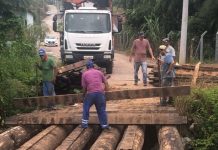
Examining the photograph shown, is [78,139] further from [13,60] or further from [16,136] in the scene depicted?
[13,60]

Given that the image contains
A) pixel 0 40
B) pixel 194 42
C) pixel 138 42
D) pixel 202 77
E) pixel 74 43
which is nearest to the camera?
pixel 202 77

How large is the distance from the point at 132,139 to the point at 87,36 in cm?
1112

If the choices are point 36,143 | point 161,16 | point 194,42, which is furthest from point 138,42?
point 161,16

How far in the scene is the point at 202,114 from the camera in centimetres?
1137

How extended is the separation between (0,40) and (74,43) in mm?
3538

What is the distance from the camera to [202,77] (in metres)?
14.9

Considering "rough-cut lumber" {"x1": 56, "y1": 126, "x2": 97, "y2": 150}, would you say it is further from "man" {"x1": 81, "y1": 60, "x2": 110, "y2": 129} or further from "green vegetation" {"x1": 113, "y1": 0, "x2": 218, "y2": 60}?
"green vegetation" {"x1": 113, "y1": 0, "x2": 218, "y2": 60}

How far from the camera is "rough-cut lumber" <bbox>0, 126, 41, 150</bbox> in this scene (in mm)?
9984

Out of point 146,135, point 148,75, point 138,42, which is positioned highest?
point 138,42

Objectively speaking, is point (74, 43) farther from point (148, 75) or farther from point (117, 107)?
point (117, 107)

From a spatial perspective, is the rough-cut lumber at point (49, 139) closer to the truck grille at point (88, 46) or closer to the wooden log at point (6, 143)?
the wooden log at point (6, 143)

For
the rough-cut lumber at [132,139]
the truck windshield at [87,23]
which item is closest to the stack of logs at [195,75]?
the rough-cut lumber at [132,139]

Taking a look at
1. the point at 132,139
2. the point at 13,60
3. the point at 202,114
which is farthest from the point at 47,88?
the point at 202,114

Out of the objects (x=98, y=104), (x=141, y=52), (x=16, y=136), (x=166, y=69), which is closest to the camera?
(x=16, y=136)
